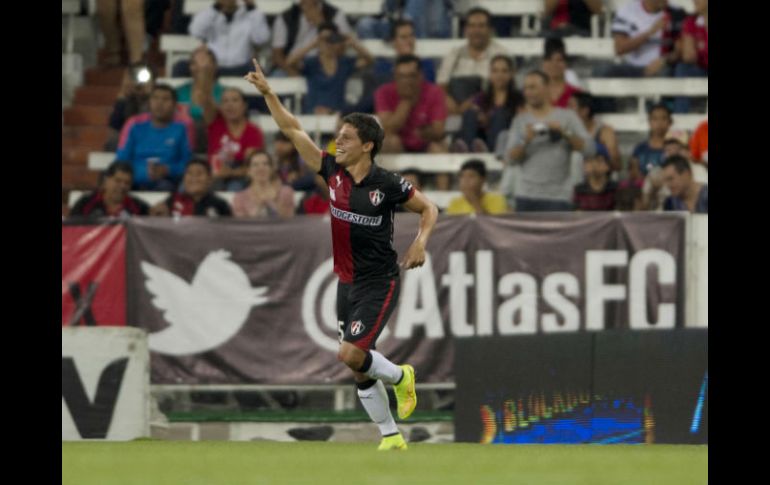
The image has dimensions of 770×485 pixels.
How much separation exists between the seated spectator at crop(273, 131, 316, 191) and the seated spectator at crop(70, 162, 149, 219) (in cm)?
176

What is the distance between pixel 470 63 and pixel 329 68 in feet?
6.01

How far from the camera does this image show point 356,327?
1135 cm

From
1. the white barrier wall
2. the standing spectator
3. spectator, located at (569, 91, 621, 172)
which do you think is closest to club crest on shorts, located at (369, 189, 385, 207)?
the white barrier wall

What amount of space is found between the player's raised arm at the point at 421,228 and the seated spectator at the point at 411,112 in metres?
7.48

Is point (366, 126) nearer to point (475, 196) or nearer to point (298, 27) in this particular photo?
point (475, 196)

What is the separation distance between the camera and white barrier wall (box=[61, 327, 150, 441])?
1492cm

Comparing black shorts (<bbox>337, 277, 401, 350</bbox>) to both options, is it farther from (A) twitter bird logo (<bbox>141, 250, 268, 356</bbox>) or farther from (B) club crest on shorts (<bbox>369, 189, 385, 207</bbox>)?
(A) twitter bird logo (<bbox>141, 250, 268, 356</bbox>)

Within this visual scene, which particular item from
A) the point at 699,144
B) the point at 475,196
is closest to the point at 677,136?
the point at 699,144

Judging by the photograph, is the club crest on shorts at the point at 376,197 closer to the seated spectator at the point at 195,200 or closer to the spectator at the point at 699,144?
the seated spectator at the point at 195,200
